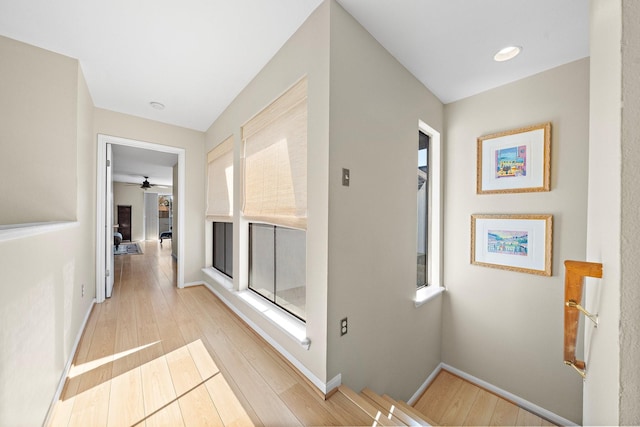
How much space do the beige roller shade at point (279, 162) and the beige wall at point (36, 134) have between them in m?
1.47

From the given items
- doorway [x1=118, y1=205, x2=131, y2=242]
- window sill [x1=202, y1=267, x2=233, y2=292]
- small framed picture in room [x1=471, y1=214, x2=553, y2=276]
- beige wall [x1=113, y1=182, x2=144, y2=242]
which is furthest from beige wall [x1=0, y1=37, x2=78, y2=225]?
doorway [x1=118, y1=205, x2=131, y2=242]

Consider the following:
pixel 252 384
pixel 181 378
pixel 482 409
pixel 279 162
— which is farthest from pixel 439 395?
pixel 279 162

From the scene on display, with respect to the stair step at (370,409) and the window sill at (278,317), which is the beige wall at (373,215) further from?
the window sill at (278,317)

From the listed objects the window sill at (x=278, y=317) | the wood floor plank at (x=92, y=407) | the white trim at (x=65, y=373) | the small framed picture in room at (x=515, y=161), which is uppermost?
the small framed picture in room at (x=515, y=161)

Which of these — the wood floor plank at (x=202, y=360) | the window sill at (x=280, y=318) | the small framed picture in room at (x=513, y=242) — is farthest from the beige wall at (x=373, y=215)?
the wood floor plank at (x=202, y=360)

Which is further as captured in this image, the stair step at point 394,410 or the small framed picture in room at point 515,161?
the small framed picture in room at point 515,161

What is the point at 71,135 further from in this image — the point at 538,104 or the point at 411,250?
the point at 538,104

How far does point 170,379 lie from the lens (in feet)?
5.00

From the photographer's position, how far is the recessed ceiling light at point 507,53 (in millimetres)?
1743

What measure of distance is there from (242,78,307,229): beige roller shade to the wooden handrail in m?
1.22

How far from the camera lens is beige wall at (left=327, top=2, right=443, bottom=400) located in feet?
4.65

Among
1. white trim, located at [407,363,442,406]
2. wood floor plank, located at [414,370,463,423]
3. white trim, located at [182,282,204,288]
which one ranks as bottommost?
wood floor plank, located at [414,370,463,423]

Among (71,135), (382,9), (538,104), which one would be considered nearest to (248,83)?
(382,9)

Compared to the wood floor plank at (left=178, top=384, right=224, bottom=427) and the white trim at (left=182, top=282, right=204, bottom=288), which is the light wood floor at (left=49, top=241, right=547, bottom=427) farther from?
the white trim at (left=182, top=282, right=204, bottom=288)
